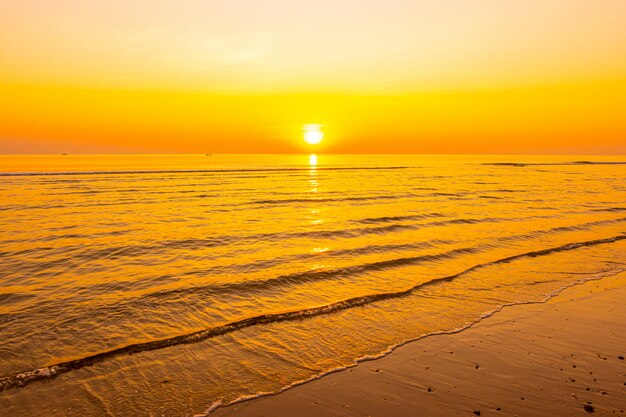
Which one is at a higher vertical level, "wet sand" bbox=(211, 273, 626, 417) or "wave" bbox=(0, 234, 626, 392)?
"wave" bbox=(0, 234, 626, 392)

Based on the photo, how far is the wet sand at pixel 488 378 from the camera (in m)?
6.34

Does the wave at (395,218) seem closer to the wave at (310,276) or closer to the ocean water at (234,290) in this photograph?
the ocean water at (234,290)

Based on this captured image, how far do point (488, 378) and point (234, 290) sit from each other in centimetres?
793

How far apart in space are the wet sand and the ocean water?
506mm

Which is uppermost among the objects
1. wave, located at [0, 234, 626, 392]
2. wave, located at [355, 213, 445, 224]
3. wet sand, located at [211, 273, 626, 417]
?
wave, located at [355, 213, 445, 224]

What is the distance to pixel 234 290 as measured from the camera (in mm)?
12531

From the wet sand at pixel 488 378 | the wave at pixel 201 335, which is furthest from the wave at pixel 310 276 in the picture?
the wet sand at pixel 488 378

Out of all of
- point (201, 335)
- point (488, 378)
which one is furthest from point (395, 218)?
point (488, 378)

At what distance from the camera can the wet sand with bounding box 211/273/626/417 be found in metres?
6.34

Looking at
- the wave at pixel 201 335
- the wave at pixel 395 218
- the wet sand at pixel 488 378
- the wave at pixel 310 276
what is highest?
the wave at pixel 395 218

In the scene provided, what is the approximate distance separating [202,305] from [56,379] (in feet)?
13.9

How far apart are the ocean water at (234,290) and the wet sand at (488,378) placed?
1.66 feet

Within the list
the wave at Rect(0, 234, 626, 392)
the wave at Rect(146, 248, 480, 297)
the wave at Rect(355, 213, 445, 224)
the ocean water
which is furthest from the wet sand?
the wave at Rect(355, 213, 445, 224)

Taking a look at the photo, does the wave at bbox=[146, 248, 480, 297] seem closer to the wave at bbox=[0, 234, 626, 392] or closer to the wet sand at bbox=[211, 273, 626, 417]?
the wave at bbox=[0, 234, 626, 392]
